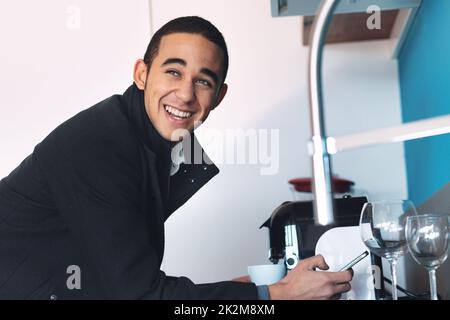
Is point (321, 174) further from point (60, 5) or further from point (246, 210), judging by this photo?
point (60, 5)

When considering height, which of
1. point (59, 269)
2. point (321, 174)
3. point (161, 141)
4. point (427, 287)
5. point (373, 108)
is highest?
point (373, 108)

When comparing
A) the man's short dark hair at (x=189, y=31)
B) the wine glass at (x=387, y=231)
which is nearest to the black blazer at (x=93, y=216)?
the wine glass at (x=387, y=231)

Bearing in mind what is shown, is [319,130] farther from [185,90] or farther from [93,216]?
[185,90]

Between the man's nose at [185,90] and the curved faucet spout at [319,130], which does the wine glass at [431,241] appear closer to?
the curved faucet spout at [319,130]

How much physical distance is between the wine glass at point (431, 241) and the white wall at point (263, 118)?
3.13 feet

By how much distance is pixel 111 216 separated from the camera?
1.19 metres

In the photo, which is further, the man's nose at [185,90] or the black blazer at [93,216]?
the man's nose at [185,90]

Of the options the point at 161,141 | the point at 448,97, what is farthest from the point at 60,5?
the point at 448,97

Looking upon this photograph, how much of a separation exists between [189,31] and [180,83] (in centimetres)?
25

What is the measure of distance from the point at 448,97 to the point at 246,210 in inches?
28.7

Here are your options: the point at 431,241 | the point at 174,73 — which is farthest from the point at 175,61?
the point at 431,241

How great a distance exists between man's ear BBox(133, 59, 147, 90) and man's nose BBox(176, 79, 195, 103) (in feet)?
0.46

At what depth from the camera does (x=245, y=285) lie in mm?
1173

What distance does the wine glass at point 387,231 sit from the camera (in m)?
1.07
